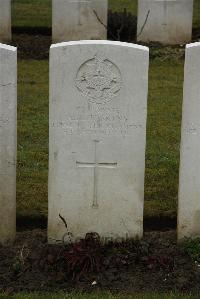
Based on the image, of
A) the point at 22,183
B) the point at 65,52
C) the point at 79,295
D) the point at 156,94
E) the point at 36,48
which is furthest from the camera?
the point at 36,48

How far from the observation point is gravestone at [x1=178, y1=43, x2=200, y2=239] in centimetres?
525

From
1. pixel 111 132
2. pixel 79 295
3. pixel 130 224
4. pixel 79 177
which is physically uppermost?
pixel 111 132

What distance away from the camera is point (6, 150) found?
541 cm

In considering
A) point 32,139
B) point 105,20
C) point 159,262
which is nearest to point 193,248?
point 159,262

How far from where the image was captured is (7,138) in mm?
5387

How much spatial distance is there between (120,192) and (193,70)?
1062 millimetres

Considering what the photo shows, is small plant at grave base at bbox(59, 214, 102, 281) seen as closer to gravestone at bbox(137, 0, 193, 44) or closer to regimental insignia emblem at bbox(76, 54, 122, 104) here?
regimental insignia emblem at bbox(76, 54, 122, 104)

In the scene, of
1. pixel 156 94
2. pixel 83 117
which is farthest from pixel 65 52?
pixel 156 94

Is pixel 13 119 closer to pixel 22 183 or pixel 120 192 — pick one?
pixel 120 192

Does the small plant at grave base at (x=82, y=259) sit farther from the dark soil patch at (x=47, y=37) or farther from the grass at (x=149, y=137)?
the dark soil patch at (x=47, y=37)

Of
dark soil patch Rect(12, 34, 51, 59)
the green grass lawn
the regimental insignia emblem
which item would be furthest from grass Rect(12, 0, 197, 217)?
the regimental insignia emblem

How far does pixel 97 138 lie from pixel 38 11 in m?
13.0

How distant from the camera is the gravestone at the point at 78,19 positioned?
538 inches

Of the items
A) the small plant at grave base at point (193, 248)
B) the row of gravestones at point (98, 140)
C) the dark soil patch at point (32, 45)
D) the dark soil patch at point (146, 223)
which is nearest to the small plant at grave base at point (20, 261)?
the row of gravestones at point (98, 140)
